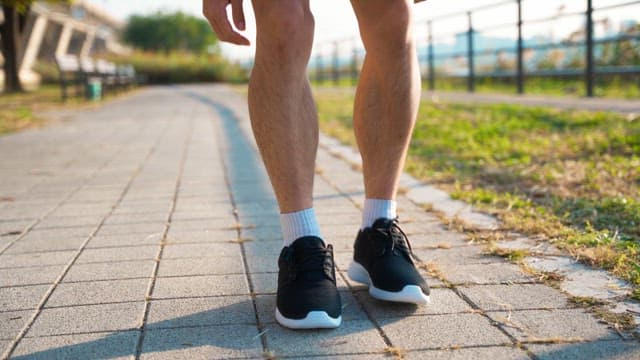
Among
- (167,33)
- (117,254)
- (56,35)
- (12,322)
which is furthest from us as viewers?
(167,33)

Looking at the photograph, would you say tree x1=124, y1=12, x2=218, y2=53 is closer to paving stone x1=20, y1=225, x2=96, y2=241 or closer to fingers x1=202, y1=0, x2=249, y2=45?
paving stone x1=20, y1=225, x2=96, y2=241

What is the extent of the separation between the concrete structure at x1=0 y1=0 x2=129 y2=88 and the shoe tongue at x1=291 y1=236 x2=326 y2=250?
50.3ft

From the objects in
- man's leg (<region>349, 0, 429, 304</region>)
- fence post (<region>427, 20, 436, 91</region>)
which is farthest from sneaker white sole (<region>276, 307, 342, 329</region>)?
fence post (<region>427, 20, 436, 91</region>)

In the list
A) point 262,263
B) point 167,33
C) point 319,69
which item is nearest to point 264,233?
point 262,263

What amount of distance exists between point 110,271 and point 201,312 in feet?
1.83

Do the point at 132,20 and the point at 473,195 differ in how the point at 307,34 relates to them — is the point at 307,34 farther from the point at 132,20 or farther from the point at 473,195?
the point at 132,20

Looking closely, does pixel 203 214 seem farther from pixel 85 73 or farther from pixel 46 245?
pixel 85 73

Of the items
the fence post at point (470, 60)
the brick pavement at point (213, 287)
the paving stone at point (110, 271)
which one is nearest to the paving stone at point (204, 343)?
the brick pavement at point (213, 287)

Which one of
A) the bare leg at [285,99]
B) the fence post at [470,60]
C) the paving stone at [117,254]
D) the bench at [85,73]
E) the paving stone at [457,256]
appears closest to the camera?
the bare leg at [285,99]

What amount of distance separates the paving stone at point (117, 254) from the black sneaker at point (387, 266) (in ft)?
2.58

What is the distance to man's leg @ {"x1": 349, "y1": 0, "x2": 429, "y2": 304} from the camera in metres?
2.16

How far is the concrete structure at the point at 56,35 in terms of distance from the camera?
24623 mm

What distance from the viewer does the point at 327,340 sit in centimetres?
185

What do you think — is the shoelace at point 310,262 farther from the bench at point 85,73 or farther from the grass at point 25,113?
the bench at point 85,73
